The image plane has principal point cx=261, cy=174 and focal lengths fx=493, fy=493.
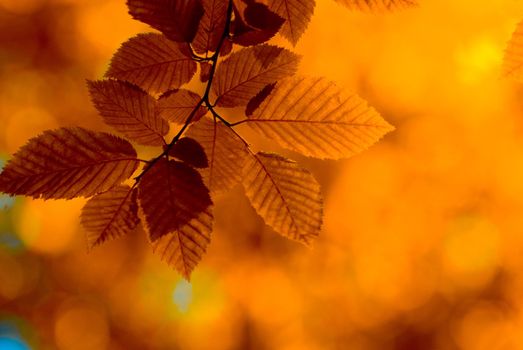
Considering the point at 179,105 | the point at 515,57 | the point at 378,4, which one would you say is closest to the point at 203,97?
the point at 179,105

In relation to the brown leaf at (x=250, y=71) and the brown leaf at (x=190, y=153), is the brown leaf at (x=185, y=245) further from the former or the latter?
the brown leaf at (x=250, y=71)

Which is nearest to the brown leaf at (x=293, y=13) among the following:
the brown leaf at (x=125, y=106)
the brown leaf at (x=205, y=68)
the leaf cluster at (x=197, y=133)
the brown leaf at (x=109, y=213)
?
the leaf cluster at (x=197, y=133)

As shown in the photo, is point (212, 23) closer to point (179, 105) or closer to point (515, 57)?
point (179, 105)

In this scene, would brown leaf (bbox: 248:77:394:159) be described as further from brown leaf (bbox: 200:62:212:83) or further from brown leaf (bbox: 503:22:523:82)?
brown leaf (bbox: 503:22:523:82)

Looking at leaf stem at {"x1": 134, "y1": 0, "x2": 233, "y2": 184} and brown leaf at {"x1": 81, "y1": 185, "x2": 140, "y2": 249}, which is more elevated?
leaf stem at {"x1": 134, "y1": 0, "x2": 233, "y2": 184}

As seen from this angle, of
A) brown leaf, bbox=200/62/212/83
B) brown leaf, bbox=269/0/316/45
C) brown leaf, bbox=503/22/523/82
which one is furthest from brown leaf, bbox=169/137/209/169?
brown leaf, bbox=503/22/523/82

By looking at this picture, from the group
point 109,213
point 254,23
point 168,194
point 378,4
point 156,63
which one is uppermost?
point 378,4
